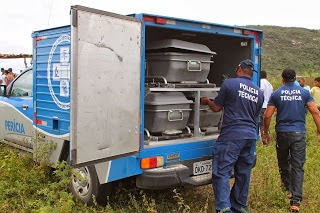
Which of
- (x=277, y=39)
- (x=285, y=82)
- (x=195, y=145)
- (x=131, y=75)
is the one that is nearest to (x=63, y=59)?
(x=131, y=75)

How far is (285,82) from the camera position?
15.8ft

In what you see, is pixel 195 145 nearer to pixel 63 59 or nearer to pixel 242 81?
pixel 242 81

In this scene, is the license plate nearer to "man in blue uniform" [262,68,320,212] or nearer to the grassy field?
the grassy field

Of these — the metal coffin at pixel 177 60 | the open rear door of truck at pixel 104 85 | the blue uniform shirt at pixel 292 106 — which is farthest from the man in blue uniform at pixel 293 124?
the open rear door of truck at pixel 104 85

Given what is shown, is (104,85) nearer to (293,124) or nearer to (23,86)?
(293,124)

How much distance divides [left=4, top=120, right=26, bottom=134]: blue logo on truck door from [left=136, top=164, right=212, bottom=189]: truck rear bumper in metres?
2.57

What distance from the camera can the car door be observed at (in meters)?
5.32

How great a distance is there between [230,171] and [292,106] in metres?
1.29

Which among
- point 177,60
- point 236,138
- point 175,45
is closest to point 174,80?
point 177,60

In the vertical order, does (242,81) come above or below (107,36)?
below

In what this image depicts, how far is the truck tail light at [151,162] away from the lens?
3.75m

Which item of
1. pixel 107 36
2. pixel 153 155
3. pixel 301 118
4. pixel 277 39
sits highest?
pixel 277 39

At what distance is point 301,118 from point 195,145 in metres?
1.49

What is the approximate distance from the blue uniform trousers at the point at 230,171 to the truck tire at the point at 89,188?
121cm
